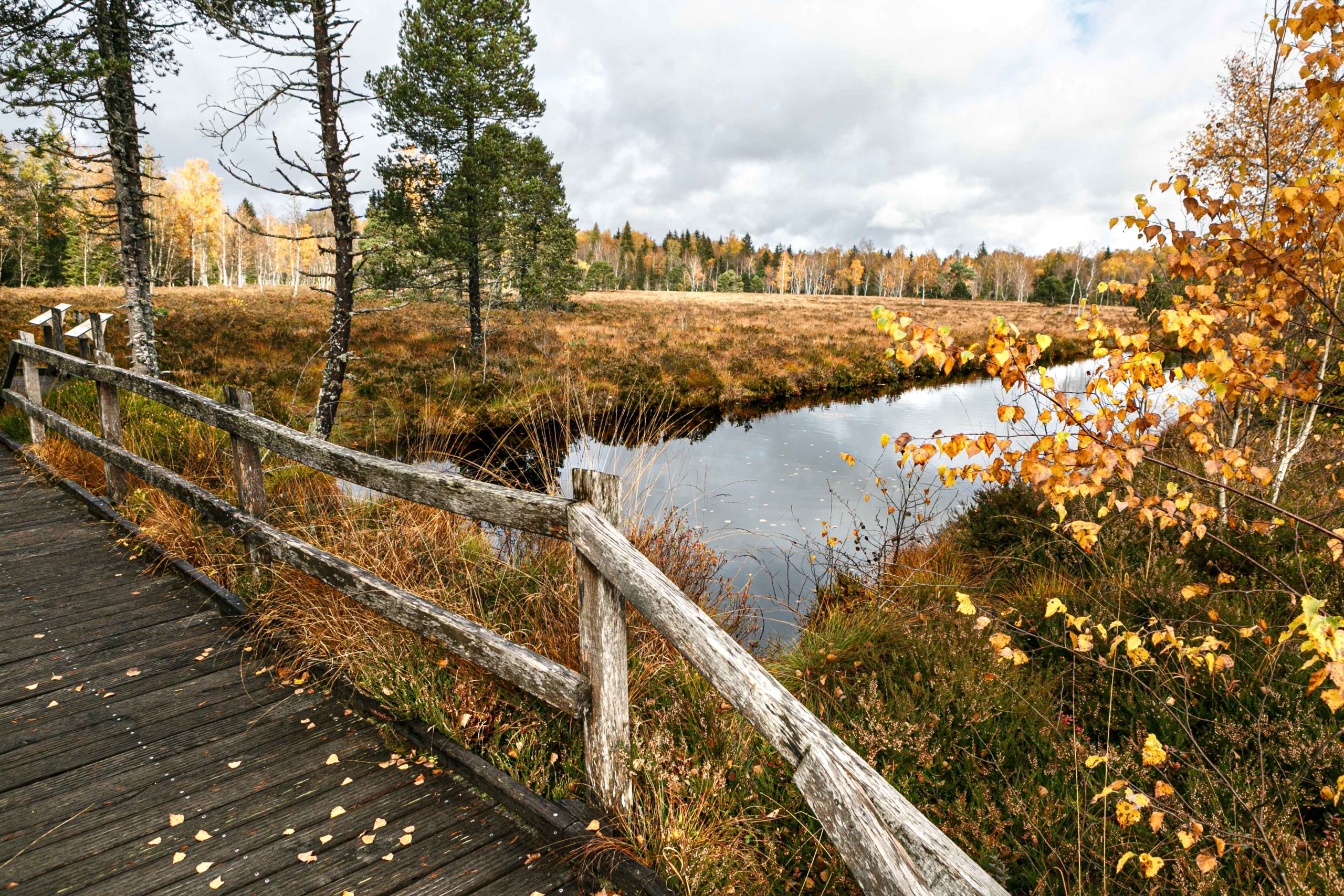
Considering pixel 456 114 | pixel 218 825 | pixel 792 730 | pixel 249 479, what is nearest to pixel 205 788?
pixel 218 825

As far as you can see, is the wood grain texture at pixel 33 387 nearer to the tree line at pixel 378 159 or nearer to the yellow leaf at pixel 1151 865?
the tree line at pixel 378 159

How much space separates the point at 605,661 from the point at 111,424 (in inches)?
219

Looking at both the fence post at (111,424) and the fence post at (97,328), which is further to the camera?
the fence post at (97,328)

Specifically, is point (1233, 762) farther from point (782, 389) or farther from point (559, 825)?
point (782, 389)

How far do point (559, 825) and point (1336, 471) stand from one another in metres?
8.46

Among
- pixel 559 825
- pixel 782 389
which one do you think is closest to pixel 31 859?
pixel 559 825

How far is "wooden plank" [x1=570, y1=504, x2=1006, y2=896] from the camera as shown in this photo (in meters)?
1.33

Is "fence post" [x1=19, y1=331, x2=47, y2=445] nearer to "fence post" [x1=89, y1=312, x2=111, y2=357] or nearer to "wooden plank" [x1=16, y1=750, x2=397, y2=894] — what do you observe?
"fence post" [x1=89, y1=312, x2=111, y2=357]

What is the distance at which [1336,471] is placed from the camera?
21.9 feet

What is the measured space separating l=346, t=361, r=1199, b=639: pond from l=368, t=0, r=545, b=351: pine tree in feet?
26.7

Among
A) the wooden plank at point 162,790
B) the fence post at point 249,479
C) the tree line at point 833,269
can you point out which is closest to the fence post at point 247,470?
the fence post at point 249,479

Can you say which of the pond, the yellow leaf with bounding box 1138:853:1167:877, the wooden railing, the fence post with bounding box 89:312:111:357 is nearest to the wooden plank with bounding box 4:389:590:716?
the wooden railing

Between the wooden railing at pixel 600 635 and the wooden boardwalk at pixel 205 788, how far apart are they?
514mm

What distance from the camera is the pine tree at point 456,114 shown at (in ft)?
53.1
